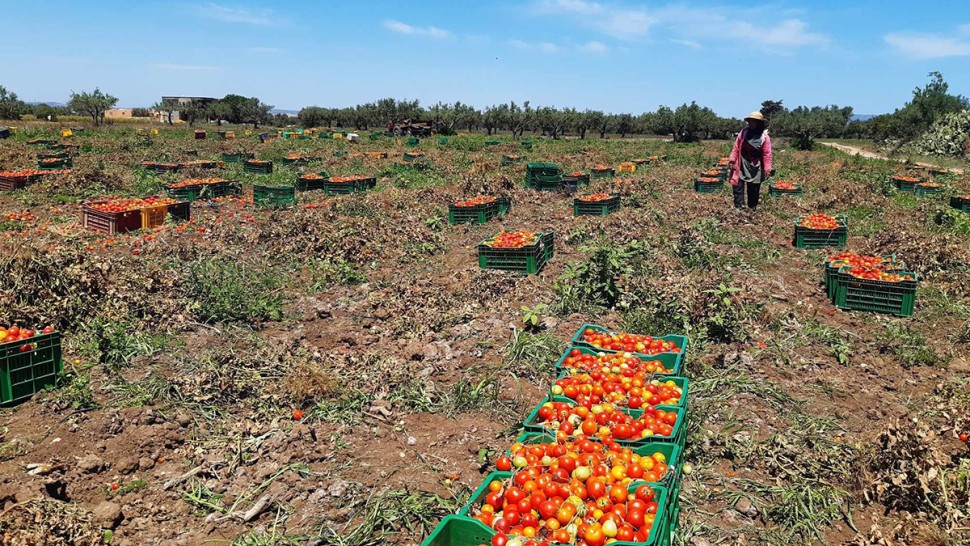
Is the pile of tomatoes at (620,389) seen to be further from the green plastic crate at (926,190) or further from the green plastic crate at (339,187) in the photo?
the green plastic crate at (926,190)

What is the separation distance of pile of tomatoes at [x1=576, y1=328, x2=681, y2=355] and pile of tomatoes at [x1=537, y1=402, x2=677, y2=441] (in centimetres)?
135

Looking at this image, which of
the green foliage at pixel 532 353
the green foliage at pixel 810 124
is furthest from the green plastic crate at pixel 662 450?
the green foliage at pixel 810 124

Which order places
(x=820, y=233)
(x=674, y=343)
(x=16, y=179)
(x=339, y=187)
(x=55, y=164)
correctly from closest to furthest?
(x=674, y=343), (x=820, y=233), (x=16, y=179), (x=339, y=187), (x=55, y=164)

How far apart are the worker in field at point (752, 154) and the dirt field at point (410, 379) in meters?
1.20

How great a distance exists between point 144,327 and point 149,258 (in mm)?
3076

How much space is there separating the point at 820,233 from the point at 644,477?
32.1 feet

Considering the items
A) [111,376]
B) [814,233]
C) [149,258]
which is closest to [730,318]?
[814,233]

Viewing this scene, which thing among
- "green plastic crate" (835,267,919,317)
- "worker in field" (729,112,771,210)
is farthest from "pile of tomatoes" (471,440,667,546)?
"worker in field" (729,112,771,210)

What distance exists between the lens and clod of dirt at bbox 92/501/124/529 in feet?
13.5

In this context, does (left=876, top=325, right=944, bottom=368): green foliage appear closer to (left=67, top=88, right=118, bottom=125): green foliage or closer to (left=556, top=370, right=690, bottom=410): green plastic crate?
(left=556, top=370, right=690, bottom=410): green plastic crate

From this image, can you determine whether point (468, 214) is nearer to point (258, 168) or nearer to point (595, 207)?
point (595, 207)

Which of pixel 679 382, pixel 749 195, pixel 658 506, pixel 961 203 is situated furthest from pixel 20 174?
pixel 961 203

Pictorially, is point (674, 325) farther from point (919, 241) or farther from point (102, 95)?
point (102, 95)

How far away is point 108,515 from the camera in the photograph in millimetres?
4156
